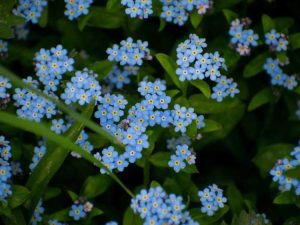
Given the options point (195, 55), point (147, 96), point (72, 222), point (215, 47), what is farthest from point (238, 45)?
point (72, 222)

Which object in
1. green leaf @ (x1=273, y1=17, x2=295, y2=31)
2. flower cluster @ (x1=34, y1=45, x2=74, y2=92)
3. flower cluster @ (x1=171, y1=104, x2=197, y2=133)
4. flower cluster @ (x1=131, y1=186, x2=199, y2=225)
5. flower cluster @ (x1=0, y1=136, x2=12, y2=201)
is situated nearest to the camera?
flower cluster @ (x1=131, y1=186, x2=199, y2=225)

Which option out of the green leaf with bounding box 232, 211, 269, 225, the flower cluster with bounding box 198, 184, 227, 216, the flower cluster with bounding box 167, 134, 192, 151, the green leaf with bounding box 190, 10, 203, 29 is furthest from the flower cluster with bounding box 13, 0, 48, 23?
the green leaf with bounding box 232, 211, 269, 225

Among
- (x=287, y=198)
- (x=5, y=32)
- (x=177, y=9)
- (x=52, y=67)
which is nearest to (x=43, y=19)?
(x=5, y=32)

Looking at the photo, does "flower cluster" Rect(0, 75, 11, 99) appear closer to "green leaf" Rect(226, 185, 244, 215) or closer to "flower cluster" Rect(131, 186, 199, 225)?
"flower cluster" Rect(131, 186, 199, 225)

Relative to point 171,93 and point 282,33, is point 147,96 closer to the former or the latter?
point 171,93

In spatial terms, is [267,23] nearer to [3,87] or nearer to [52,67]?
[52,67]

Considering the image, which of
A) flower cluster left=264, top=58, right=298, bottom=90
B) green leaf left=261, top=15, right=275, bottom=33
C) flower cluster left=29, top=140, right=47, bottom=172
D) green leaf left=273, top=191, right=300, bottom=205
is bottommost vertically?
green leaf left=273, top=191, right=300, bottom=205
